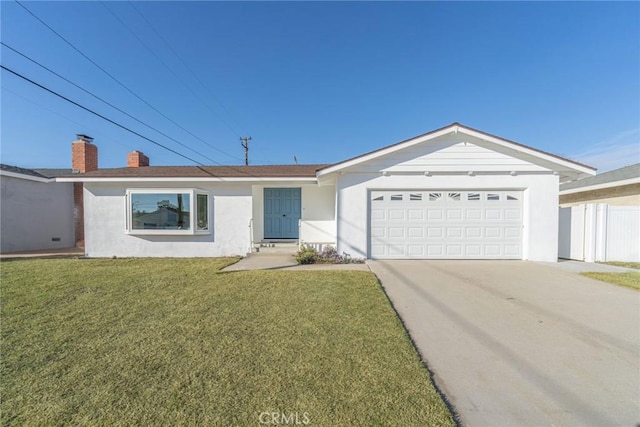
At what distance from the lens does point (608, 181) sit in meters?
10.6

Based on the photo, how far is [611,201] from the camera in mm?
10711

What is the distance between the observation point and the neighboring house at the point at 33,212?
10594mm

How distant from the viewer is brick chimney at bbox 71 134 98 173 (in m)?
12.7

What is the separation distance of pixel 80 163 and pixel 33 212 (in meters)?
2.85

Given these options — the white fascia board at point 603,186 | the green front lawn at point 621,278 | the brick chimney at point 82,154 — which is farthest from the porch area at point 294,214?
the white fascia board at point 603,186

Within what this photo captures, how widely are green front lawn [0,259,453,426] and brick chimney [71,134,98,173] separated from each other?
9721 mm

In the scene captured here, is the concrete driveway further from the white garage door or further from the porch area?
the porch area

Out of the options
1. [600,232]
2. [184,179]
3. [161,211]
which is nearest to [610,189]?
[600,232]

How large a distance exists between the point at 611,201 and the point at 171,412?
51.9ft

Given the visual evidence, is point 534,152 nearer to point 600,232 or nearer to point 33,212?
point 600,232

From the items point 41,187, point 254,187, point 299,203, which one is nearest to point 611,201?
point 299,203

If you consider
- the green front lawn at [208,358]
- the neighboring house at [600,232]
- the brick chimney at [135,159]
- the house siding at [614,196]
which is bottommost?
the green front lawn at [208,358]

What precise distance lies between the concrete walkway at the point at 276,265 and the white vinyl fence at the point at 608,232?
7.64 metres

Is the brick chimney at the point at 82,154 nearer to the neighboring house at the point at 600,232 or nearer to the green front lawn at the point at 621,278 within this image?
the green front lawn at the point at 621,278
